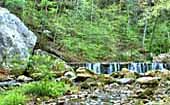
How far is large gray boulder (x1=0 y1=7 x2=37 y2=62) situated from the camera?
56.6 ft

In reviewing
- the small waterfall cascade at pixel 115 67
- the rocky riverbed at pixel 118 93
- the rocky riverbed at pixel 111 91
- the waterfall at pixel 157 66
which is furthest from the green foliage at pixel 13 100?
the waterfall at pixel 157 66

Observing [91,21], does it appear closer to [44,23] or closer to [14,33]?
[44,23]

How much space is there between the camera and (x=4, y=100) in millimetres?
9156

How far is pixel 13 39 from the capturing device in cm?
1822

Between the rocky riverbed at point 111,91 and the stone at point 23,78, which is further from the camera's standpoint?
the stone at point 23,78

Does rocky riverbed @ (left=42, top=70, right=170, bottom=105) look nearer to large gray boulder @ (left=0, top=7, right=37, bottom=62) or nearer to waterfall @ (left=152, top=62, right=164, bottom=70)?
large gray boulder @ (left=0, top=7, right=37, bottom=62)

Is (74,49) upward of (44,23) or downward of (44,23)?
downward

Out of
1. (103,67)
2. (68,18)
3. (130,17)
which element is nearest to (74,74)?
(103,67)

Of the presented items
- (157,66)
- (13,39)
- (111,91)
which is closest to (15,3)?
(13,39)

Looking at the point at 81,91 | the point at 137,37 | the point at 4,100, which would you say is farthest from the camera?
the point at 137,37

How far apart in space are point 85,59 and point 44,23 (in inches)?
148

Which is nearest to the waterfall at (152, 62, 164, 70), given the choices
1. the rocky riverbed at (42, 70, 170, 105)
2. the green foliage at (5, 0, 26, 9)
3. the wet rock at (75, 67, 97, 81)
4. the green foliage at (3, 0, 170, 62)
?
the green foliage at (3, 0, 170, 62)

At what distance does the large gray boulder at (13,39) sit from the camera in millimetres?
17250

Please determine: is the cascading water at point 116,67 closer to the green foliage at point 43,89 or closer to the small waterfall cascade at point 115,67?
the small waterfall cascade at point 115,67
